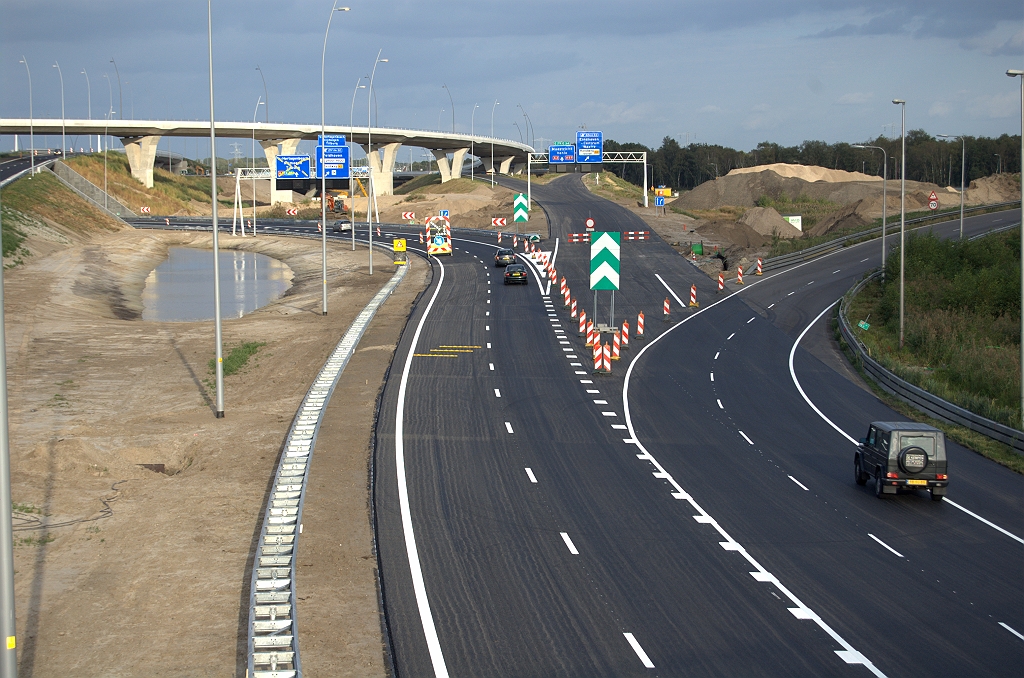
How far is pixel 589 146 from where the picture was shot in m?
102

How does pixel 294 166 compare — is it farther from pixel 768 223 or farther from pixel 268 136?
pixel 768 223

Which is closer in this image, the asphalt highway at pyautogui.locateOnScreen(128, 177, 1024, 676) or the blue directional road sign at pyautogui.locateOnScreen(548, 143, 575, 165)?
the asphalt highway at pyautogui.locateOnScreen(128, 177, 1024, 676)

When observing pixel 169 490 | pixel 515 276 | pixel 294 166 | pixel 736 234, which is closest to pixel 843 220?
pixel 736 234

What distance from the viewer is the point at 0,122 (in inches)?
4567

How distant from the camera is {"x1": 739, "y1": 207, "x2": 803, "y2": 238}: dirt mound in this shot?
9131 centimetres

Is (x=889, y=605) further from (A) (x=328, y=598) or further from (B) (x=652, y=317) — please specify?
(B) (x=652, y=317)

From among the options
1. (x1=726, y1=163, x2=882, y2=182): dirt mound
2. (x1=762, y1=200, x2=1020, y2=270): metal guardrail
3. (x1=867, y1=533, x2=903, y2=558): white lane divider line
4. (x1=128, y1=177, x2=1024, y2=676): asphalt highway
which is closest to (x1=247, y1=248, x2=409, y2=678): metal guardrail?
(x1=128, y1=177, x2=1024, y2=676): asphalt highway

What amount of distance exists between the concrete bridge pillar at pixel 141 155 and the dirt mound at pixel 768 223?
7970 cm

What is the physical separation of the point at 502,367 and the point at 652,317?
15.4 meters

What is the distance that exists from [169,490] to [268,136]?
11421 centimetres

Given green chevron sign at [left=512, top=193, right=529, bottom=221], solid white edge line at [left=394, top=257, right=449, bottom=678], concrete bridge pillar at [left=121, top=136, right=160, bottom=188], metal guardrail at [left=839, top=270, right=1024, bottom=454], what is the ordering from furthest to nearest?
concrete bridge pillar at [left=121, top=136, right=160, bottom=188], green chevron sign at [left=512, top=193, right=529, bottom=221], metal guardrail at [left=839, top=270, right=1024, bottom=454], solid white edge line at [left=394, top=257, right=449, bottom=678]

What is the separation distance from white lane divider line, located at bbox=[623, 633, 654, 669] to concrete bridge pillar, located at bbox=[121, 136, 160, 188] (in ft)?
417

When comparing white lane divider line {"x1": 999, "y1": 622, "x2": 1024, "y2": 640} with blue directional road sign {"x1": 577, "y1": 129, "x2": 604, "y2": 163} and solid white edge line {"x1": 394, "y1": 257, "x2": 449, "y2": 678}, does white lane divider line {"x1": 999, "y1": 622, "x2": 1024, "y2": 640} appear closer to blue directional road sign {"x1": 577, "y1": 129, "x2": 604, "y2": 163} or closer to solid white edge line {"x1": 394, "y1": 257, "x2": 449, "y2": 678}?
solid white edge line {"x1": 394, "y1": 257, "x2": 449, "y2": 678}

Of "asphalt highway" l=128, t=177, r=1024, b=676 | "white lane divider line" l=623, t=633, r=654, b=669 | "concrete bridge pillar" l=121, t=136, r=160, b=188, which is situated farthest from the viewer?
"concrete bridge pillar" l=121, t=136, r=160, b=188
